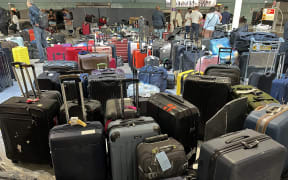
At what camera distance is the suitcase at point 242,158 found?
1460 mm

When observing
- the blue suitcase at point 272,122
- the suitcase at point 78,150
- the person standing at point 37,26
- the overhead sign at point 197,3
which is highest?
the overhead sign at point 197,3

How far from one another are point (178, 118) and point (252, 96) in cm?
101

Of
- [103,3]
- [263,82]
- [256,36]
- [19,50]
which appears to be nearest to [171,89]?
[263,82]

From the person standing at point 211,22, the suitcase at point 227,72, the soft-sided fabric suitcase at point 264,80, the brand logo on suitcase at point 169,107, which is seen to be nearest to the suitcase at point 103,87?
the brand logo on suitcase at point 169,107

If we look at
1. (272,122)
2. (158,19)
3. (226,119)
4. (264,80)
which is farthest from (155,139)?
(158,19)

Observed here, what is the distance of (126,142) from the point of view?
1.88 metres

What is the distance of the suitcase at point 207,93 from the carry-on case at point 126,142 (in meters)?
0.93

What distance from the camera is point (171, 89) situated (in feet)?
15.5

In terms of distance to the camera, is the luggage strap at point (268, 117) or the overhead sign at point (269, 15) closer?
the luggage strap at point (268, 117)

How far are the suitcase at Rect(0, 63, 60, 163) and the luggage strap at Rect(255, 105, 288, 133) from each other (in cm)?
203

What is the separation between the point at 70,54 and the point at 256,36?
4547 millimetres

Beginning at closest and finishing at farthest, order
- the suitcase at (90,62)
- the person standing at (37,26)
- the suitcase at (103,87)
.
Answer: the suitcase at (103,87) → the suitcase at (90,62) → the person standing at (37,26)

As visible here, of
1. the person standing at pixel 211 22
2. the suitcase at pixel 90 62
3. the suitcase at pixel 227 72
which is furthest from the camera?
the person standing at pixel 211 22

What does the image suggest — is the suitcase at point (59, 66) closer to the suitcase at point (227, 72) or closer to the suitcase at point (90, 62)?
the suitcase at point (90, 62)
